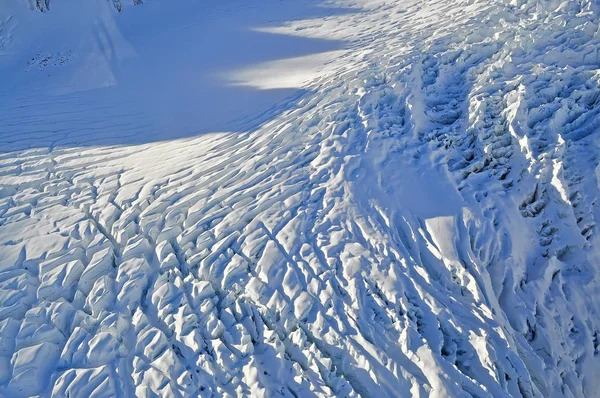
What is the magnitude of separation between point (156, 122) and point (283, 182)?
10.4ft

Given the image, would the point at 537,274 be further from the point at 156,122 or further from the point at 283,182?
the point at 156,122

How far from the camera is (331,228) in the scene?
5.00 metres

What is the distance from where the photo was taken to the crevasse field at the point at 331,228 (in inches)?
152

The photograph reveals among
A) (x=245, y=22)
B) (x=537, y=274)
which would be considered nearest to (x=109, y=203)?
(x=537, y=274)

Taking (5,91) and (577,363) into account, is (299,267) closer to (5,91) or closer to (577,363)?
(577,363)

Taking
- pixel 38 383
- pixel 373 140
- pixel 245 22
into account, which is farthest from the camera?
pixel 245 22

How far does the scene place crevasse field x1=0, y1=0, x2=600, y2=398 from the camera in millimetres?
3869

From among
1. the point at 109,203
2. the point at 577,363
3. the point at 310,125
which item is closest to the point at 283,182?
the point at 310,125

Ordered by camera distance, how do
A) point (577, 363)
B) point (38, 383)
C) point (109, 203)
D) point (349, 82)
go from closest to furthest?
point (38, 383) < point (577, 363) < point (109, 203) < point (349, 82)

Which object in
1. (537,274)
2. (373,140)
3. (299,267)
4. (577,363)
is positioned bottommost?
(577,363)

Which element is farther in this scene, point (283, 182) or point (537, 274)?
point (283, 182)

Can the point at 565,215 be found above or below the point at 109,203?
below

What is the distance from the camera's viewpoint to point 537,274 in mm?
4457

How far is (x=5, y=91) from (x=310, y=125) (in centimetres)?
738
